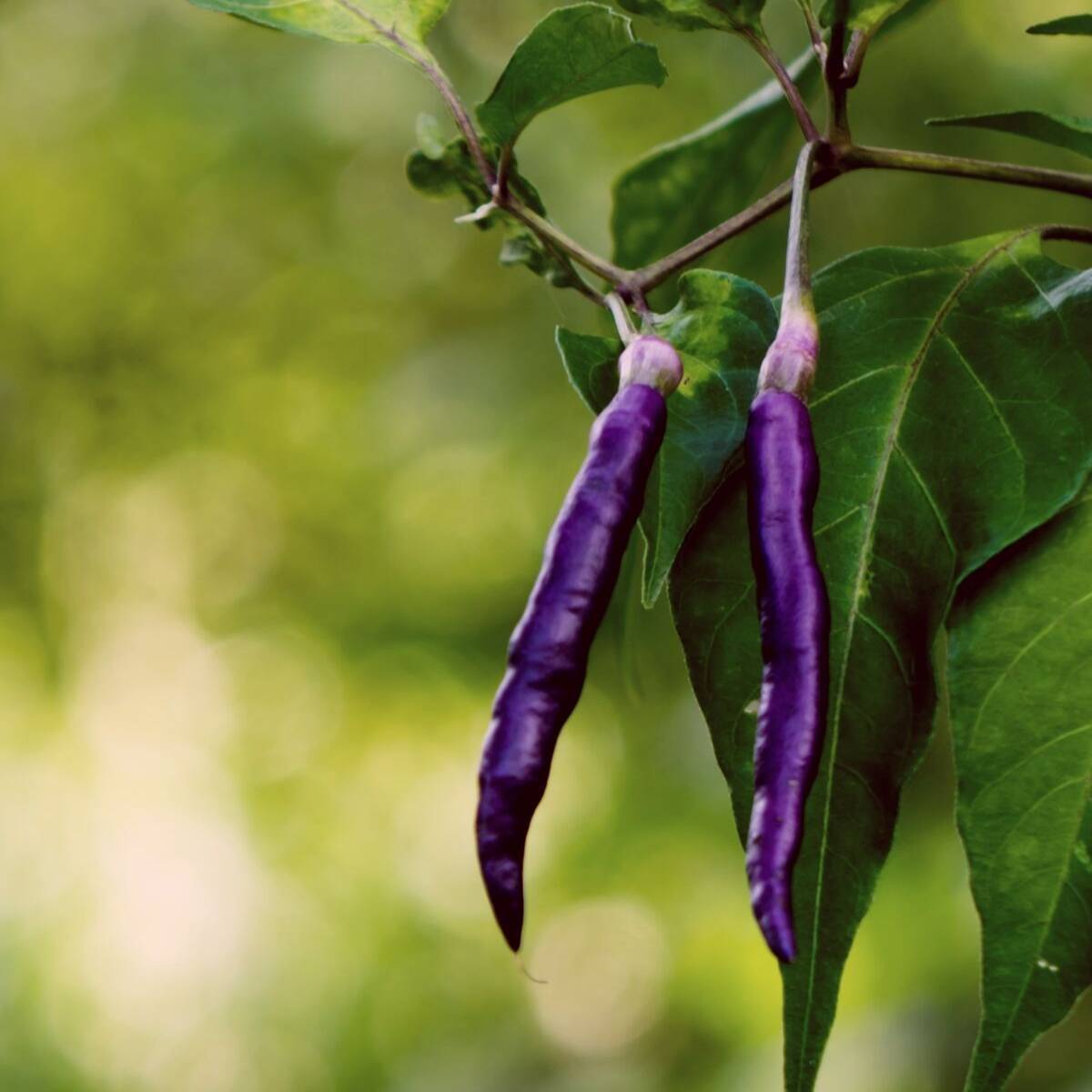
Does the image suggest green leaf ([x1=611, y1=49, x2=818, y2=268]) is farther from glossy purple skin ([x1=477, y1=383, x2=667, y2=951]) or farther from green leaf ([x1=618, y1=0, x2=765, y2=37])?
glossy purple skin ([x1=477, y1=383, x2=667, y2=951])

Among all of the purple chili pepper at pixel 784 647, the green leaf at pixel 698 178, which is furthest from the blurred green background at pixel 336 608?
the purple chili pepper at pixel 784 647

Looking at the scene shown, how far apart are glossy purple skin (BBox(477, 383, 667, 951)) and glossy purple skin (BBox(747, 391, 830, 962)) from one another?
4 cm

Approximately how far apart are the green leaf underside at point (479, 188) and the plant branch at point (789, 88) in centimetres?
9

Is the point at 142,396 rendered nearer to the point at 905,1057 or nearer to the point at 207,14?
the point at 207,14

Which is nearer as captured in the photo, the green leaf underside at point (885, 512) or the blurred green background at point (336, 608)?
the green leaf underside at point (885, 512)

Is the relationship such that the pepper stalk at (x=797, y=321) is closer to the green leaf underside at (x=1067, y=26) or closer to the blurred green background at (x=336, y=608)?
the green leaf underside at (x=1067, y=26)

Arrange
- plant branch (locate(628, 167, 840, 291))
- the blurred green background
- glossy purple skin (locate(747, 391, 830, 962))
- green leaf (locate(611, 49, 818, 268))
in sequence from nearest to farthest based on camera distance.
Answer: glossy purple skin (locate(747, 391, 830, 962)) < plant branch (locate(628, 167, 840, 291)) < green leaf (locate(611, 49, 818, 268)) < the blurred green background

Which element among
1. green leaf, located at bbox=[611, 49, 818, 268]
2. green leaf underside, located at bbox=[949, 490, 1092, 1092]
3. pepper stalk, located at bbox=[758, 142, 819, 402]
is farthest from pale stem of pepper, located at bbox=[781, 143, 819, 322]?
green leaf, located at bbox=[611, 49, 818, 268]

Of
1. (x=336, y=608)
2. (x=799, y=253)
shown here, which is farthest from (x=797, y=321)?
(x=336, y=608)

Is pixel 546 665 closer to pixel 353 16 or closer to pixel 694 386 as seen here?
pixel 694 386

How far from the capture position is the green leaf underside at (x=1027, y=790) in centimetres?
41

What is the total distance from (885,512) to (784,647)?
0.11m

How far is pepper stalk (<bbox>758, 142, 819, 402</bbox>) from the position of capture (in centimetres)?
38

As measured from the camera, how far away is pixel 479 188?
51 centimetres
